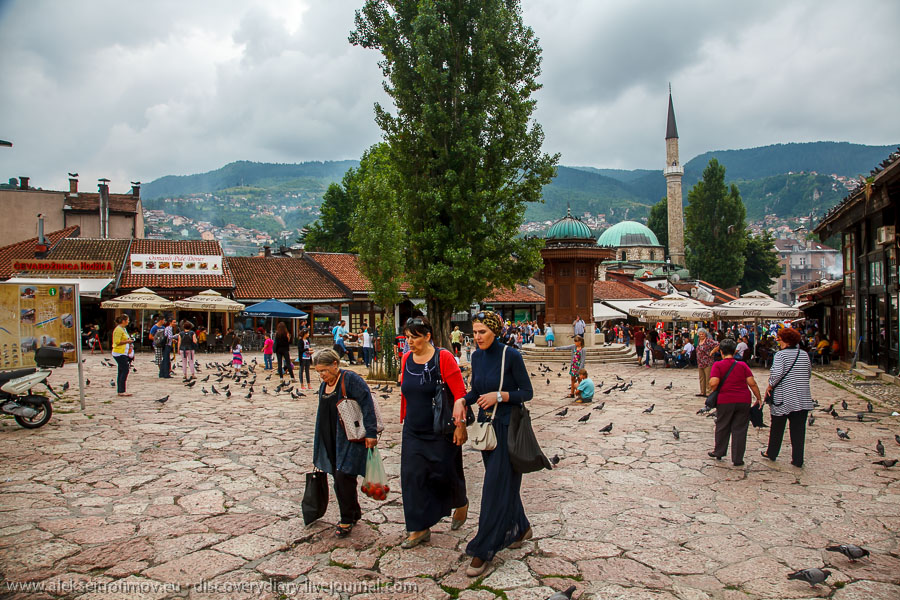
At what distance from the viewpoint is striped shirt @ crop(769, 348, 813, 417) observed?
631 cm

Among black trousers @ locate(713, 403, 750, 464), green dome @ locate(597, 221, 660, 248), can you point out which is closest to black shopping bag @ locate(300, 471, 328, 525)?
black trousers @ locate(713, 403, 750, 464)

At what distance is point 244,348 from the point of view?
25.2 metres

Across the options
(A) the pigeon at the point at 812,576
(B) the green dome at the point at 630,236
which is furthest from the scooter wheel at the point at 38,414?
(B) the green dome at the point at 630,236

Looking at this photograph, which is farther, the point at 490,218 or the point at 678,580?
the point at 490,218

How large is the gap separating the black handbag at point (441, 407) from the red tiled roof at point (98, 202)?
37.1 meters

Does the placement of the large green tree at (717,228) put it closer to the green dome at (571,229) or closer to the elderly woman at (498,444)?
the green dome at (571,229)

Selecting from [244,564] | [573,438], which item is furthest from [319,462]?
[573,438]

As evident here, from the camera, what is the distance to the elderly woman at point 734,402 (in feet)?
21.7

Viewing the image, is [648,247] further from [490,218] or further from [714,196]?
[490,218]

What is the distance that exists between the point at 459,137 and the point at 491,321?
1137cm

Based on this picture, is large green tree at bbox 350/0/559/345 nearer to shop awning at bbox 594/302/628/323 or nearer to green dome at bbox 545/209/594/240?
green dome at bbox 545/209/594/240

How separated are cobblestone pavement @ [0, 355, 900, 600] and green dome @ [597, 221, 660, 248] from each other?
62722 mm

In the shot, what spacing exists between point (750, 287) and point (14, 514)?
65.9m

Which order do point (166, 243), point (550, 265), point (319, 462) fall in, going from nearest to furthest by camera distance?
point (319, 462) → point (550, 265) → point (166, 243)
